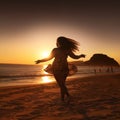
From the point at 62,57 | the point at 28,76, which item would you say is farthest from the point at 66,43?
the point at 28,76

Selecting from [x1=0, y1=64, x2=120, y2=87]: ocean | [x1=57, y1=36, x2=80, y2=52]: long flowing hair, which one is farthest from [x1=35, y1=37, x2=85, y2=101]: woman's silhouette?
[x1=0, y1=64, x2=120, y2=87]: ocean

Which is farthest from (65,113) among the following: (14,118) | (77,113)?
(14,118)

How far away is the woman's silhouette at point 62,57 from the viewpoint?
→ 9461 millimetres

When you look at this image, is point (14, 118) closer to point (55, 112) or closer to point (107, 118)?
point (55, 112)

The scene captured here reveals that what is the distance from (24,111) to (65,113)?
55.0 inches

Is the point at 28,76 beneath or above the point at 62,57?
beneath

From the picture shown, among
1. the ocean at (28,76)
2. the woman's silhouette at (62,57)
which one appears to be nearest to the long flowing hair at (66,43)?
the woman's silhouette at (62,57)

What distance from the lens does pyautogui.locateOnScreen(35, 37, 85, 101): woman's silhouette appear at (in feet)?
31.0

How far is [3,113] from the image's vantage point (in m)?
8.13

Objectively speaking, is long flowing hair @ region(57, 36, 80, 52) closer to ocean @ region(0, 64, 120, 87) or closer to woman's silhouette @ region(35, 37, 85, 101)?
woman's silhouette @ region(35, 37, 85, 101)

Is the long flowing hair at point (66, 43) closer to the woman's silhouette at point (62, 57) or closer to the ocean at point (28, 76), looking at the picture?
the woman's silhouette at point (62, 57)

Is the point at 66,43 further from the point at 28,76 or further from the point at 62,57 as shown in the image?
the point at 28,76

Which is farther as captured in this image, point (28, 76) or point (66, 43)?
point (28, 76)

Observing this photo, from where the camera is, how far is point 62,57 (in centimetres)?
958
